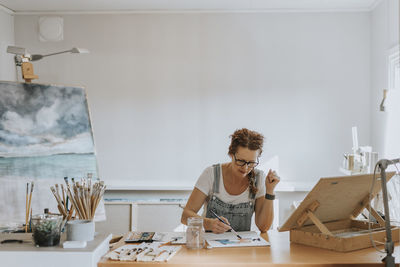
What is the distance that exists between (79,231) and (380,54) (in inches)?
131

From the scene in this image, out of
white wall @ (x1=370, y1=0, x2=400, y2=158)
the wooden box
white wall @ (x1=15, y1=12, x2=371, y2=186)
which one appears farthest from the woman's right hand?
white wall @ (x1=370, y1=0, x2=400, y2=158)

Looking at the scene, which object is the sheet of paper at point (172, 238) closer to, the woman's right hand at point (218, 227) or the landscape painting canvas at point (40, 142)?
the woman's right hand at point (218, 227)

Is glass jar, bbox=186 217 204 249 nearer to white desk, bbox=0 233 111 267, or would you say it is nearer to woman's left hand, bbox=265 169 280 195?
white desk, bbox=0 233 111 267

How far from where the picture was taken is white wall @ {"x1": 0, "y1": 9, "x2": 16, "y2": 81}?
4.20 m

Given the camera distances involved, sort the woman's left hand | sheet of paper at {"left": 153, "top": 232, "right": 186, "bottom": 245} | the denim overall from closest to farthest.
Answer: sheet of paper at {"left": 153, "top": 232, "right": 186, "bottom": 245} < the woman's left hand < the denim overall

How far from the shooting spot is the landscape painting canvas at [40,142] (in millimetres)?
3160

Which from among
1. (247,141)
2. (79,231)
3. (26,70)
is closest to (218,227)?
A: (247,141)

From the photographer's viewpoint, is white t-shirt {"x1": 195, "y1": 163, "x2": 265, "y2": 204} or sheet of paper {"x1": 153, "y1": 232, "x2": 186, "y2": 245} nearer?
sheet of paper {"x1": 153, "y1": 232, "x2": 186, "y2": 245}

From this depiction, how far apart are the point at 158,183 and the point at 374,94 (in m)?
2.38

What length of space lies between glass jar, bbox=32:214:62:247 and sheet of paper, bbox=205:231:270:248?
72cm

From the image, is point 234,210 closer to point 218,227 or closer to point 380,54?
point 218,227

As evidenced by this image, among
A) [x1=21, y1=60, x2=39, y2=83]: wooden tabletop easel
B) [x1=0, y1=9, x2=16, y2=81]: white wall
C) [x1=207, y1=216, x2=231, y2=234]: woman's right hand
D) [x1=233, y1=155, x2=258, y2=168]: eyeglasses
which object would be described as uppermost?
[x1=0, y1=9, x2=16, y2=81]: white wall

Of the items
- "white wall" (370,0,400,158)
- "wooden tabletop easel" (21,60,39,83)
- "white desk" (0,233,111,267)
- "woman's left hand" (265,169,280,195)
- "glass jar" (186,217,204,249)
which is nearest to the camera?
"white desk" (0,233,111,267)

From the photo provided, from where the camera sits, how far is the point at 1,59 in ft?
13.6
